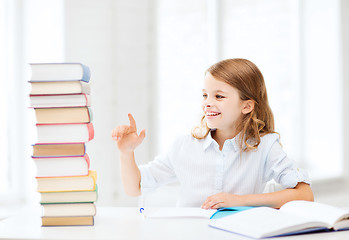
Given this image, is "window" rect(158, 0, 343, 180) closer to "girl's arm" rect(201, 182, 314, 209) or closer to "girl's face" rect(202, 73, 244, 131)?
"girl's face" rect(202, 73, 244, 131)

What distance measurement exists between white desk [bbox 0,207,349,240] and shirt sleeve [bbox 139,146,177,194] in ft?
1.25

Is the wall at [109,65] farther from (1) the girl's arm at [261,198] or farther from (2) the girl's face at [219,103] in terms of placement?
(1) the girl's arm at [261,198]

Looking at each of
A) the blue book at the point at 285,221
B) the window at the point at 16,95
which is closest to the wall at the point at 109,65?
the window at the point at 16,95

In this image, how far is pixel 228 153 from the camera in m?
1.71

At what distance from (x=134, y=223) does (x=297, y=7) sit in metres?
2.95

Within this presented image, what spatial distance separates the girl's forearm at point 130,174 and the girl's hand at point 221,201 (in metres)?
0.32

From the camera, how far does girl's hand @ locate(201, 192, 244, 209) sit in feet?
4.65

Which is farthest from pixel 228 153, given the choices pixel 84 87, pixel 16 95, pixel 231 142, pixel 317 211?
pixel 16 95

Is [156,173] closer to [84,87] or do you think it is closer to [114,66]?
[84,87]

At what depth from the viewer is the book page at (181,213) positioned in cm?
128

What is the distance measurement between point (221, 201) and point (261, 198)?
0.50ft

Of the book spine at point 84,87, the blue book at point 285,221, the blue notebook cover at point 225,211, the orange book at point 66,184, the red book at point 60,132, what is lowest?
the blue notebook cover at point 225,211

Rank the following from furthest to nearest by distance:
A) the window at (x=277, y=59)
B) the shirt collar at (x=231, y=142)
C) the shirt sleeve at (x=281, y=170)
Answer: the window at (x=277, y=59) < the shirt collar at (x=231, y=142) < the shirt sleeve at (x=281, y=170)

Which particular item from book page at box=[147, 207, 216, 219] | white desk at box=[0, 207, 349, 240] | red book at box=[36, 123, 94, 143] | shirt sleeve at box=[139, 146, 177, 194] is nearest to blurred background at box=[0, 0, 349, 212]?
shirt sleeve at box=[139, 146, 177, 194]
